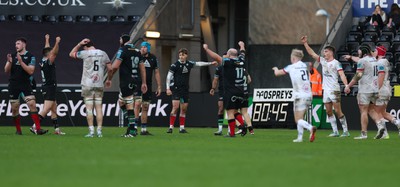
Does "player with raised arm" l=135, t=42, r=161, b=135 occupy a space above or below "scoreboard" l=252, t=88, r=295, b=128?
above

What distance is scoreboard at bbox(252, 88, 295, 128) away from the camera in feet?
113

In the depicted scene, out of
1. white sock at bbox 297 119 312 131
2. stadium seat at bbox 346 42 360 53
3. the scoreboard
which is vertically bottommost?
the scoreboard

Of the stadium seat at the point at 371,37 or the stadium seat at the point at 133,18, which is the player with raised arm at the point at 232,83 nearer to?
the stadium seat at the point at 371,37

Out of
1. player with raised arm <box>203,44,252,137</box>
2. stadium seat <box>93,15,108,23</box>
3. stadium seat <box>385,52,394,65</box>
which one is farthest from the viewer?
stadium seat <box>93,15,108,23</box>

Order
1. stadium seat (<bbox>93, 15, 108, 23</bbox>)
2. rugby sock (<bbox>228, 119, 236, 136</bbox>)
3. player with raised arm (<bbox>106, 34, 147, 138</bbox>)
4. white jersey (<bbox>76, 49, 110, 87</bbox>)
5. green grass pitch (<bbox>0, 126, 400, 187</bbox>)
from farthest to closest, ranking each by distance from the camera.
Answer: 1. stadium seat (<bbox>93, 15, 108, 23</bbox>)
2. rugby sock (<bbox>228, 119, 236, 136</bbox>)
3. player with raised arm (<bbox>106, 34, 147, 138</bbox>)
4. white jersey (<bbox>76, 49, 110, 87</bbox>)
5. green grass pitch (<bbox>0, 126, 400, 187</bbox>)

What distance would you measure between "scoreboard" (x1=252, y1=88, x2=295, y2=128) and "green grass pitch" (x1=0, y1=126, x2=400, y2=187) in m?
14.9

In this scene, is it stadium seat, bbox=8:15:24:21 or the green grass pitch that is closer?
the green grass pitch

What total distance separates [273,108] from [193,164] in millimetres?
21054

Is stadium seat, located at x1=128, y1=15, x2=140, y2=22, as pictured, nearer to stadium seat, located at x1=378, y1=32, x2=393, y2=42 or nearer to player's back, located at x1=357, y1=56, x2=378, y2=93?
stadium seat, located at x1=378, y1=32, x2=393, y2=42

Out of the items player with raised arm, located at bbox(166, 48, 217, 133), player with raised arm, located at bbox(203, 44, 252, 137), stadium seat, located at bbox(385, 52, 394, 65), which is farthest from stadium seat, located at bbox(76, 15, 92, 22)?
player with raised arm, located at bbox(203, 44, 252, 137)

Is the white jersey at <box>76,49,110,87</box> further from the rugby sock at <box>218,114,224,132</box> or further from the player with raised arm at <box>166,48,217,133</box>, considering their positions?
the player with raised arm at <box>166,48,217,133</box>

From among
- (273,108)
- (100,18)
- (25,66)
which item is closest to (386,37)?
(273,108)

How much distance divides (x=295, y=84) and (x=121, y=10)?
21.0 meters

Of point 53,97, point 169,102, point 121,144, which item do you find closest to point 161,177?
point 121,144
